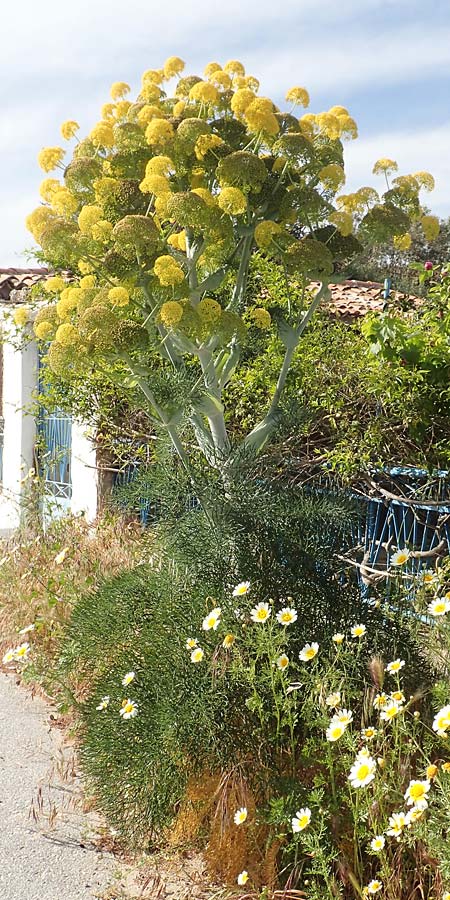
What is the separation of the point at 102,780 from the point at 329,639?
95cm

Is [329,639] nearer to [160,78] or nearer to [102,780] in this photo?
[102,780]

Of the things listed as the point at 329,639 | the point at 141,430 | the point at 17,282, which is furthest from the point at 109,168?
the point at 17,282

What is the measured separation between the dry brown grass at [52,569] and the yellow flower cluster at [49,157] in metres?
2.00

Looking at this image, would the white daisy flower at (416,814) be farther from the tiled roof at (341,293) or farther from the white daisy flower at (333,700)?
the tiled roof at (341,293)

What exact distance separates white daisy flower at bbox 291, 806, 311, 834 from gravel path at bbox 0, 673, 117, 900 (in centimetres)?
85

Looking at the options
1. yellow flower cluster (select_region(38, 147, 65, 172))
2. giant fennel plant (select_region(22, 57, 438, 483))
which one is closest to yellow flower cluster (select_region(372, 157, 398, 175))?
giant fennel plant (select_region(22, 57, 438, 483))

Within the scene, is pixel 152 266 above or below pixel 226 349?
above

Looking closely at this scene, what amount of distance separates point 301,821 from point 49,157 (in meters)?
3.44

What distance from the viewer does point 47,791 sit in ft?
13.2

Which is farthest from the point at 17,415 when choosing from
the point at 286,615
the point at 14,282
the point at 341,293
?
the point at 286,615

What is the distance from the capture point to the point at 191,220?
4.21m

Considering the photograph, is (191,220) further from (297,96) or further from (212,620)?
(212,620)

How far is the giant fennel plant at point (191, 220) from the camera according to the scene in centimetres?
430

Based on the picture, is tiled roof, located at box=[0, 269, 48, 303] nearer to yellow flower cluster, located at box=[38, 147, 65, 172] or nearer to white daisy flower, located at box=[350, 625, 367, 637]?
yellow flower cluster, located at box=[38, 147, 65, 172]
